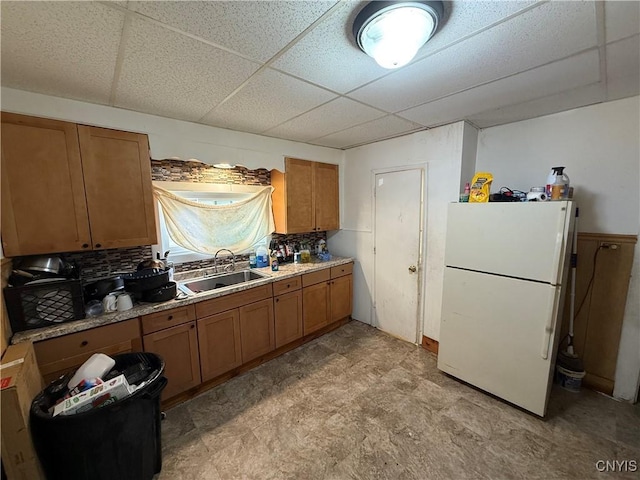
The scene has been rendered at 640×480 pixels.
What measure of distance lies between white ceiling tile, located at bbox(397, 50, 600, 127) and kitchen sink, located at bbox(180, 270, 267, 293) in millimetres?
2161

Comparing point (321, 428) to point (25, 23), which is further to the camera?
point (321, 428)

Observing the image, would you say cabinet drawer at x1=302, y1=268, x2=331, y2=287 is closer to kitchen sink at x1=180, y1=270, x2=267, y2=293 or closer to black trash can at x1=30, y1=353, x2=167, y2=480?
kitchen sink at x1=180, y1=270, x2=267, y2=293

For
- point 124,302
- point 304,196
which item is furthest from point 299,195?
point 124,302

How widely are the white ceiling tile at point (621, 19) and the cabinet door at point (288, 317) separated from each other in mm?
2683

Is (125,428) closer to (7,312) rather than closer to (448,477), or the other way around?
(7,312)

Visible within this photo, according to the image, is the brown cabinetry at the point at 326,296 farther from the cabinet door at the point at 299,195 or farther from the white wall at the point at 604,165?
the white wall at the point at 604,165

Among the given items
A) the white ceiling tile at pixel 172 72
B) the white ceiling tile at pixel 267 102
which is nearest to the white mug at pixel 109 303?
the white ceiling tile at pixel 172 72

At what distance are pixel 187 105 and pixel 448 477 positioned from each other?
2972 millimetres

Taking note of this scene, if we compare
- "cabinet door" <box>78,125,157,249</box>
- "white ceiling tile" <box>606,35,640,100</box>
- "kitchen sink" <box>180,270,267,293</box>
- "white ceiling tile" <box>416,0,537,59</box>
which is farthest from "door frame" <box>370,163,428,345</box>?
"cabinet door" <box>78,125,157,249</box>

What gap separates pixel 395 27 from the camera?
1.05 metres

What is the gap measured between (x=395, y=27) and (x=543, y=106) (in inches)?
67.7

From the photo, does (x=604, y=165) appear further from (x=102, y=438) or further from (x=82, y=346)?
(x=82, y=346)

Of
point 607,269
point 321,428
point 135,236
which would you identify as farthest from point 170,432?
point 607,269

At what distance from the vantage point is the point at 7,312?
146 centimetres
